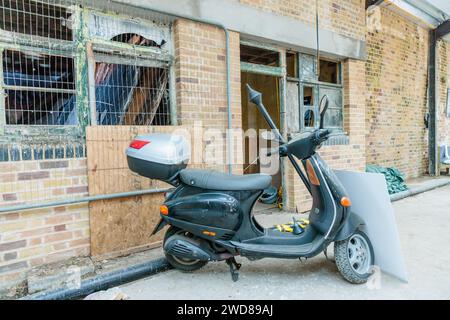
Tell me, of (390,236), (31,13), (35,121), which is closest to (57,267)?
(35,121)

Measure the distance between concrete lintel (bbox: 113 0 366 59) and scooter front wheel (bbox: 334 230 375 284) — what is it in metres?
2.80

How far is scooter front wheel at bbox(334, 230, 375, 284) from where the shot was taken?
2.37 m

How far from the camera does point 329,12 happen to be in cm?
487

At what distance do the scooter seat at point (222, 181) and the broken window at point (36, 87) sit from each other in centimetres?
144

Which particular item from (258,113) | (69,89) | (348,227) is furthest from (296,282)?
(258,113)

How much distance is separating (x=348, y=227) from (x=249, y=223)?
784 mm

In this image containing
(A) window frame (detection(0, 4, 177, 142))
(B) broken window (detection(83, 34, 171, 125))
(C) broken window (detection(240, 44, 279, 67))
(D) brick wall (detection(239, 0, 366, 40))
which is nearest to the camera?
(A) window frame (detection(0, 4, 177, 142))

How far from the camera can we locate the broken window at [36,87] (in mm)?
2629

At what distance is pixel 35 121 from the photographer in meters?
2.75

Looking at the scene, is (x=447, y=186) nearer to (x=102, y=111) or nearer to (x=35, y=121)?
(x=102, y=111)

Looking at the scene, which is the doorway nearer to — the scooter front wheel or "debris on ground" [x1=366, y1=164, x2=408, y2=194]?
"debris on ground" [x1=366, y1=164, x2=408, y2=194]

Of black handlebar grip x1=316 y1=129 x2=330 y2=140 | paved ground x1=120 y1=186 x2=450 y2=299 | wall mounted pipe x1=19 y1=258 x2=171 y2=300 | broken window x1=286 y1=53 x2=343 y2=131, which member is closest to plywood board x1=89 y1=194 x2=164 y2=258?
wall mounted pipe x1=19 y1=258 x2=171 y2=300

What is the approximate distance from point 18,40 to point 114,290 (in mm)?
2276

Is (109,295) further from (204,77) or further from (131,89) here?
(204,77)
